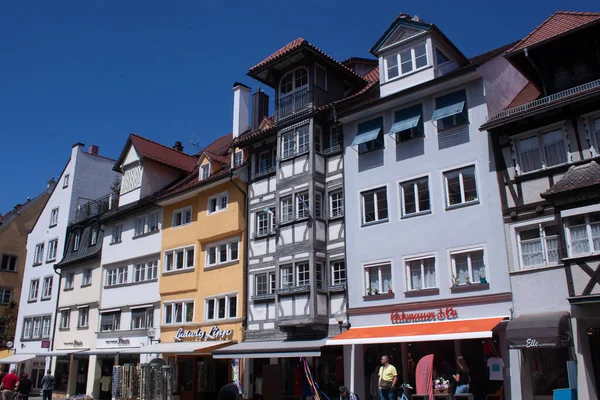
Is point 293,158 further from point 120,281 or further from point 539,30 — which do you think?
point 120,281

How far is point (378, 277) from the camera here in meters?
21.8

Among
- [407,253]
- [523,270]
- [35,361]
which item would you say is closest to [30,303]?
[35,361]

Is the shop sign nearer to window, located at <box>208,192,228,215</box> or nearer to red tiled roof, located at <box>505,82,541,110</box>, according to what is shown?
red tiled roof, located at <box>505,82,541,110</box>

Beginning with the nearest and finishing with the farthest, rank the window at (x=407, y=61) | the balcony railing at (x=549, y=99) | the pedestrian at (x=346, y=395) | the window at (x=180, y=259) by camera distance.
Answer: the balcony railing at (x=549, y=99), the pedestrian at (x=346, y=395), the window at (x=407, y=61), the window at (x=180, y=259)

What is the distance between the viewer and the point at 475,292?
18.8 metres

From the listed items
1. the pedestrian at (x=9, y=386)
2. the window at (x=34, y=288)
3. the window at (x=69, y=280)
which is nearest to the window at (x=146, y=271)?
the window at (x=69, y=280)

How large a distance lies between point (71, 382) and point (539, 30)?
3203 centimetres

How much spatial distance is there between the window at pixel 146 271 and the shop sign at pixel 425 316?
15924mm

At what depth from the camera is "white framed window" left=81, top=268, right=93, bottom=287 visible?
3747cm

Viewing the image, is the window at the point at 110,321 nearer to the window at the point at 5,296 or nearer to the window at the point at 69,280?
the window at the point at 69,280

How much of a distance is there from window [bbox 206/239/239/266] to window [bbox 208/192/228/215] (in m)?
1.72

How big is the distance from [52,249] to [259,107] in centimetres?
2075

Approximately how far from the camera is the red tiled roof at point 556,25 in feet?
62.1

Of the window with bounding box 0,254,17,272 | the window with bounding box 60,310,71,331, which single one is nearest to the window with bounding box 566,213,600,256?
the window with bounding box 60,310,71,331
